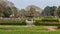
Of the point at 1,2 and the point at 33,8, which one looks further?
the point at 33,8

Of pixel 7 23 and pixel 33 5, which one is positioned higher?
pixel 33 5

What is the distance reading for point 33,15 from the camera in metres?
49.7

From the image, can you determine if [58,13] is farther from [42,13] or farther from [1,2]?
[1,2]

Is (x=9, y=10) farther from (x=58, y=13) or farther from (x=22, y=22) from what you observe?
(x=22, y=22)

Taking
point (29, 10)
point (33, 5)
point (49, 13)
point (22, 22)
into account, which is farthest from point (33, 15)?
point (22, 22)

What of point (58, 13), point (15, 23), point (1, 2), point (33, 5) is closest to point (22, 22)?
point (15, 23)

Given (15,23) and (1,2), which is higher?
(1,2)

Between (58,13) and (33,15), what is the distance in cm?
742

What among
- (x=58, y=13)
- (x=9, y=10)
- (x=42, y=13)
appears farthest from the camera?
(x=42, y=13)

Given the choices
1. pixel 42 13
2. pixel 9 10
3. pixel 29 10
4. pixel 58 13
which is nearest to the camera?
pixel 9 10

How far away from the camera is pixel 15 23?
19641mm

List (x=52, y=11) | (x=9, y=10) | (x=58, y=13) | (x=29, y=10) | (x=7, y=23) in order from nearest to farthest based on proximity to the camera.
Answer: (x=7, y=23), (x=9, y=10), (x=58, y=13), (x=29, y=10), (x=52, y=11)

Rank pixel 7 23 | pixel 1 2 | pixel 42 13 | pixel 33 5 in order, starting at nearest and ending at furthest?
pixel 7 23 < pixel 1 2 < pixel 33 5 < pixel 42 13

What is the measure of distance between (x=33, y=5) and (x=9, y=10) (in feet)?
51.8
